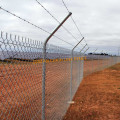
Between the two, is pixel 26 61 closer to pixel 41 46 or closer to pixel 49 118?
pixel 41 46

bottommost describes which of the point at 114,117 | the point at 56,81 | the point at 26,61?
the point at 114,117

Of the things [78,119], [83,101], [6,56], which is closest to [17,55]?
[6,56]

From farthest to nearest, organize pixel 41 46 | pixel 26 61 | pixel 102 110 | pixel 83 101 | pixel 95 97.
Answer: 1. pixel 95 97
2. pixel 83 101
3. pixel 102 110
4. pixel 41 46
5. pixel 26 61

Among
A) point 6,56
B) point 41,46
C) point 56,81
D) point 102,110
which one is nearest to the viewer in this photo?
point 6,56

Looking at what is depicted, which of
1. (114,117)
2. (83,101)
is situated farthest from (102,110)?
(83,101)

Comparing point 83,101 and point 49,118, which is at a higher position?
point 49,118

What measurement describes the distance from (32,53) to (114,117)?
442 cm

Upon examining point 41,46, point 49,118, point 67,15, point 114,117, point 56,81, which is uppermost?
point 67,15

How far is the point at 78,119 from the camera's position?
5.19 m

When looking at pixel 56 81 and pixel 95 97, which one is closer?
pixel 56 81

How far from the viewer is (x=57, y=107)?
4461 millimetres

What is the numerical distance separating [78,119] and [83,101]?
1910 millimetres

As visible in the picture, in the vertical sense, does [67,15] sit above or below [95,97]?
above

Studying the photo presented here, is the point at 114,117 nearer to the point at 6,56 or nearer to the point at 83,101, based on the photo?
the point at 83,101
